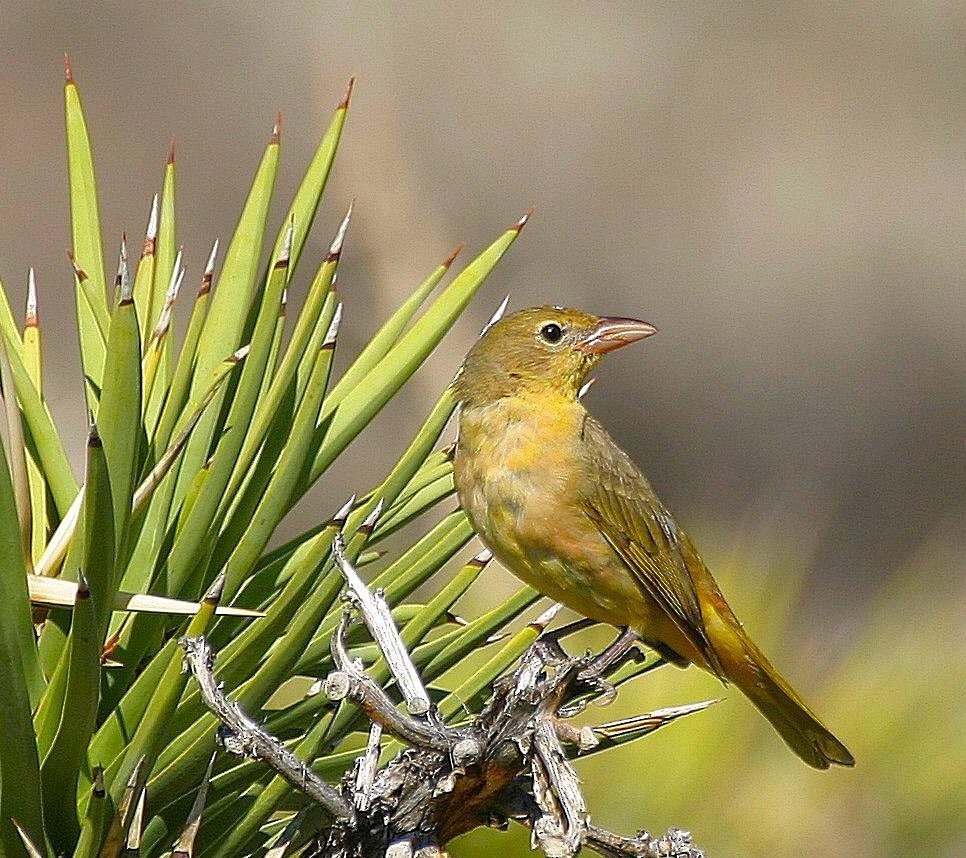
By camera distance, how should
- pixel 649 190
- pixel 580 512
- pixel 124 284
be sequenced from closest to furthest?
pixel 124 284
pixel 580 512
pixel 649 190

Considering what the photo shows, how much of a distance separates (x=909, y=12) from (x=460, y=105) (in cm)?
413

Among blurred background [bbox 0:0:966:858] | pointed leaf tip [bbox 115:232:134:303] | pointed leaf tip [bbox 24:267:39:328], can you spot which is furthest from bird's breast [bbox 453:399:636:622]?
blurred background [bbox 0:0:966:858]

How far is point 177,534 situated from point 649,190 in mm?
10206

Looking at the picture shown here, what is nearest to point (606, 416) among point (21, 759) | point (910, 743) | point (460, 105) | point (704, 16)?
point (460, 105)

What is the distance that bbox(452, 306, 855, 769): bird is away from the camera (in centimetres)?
331

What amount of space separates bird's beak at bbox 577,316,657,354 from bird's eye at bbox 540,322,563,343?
57mm

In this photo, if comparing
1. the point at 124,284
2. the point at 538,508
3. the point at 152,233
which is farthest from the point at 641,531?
the point at 124,284

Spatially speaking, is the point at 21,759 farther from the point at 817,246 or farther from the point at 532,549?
the point at 817,246

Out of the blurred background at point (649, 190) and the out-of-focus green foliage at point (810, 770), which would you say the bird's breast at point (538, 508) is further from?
the blurred background at point (649, 190)

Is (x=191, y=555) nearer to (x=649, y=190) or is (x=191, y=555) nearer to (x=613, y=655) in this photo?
(x=613, y=655)

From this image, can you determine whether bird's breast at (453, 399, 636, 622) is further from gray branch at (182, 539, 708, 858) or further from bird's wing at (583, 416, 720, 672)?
gray branch at (182, 539, 708, 858)

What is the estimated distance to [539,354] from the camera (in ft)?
12.5

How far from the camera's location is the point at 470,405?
3740 millimetres

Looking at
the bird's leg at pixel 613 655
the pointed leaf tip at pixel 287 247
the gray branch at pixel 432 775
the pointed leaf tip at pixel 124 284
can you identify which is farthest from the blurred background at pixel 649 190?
the gray branch at pixel 432 775
